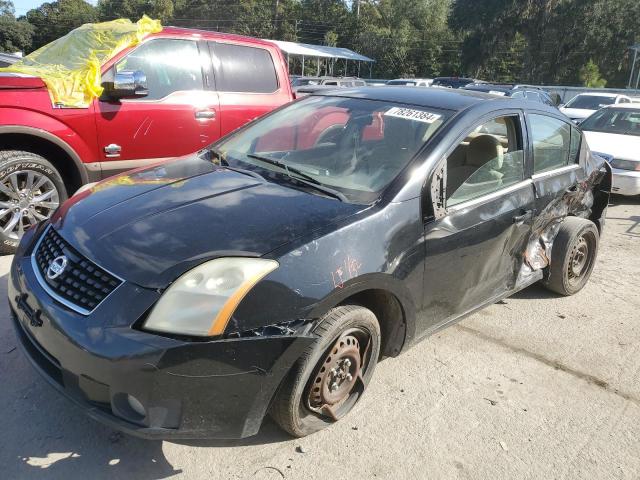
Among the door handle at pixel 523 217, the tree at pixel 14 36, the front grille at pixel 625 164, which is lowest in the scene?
the front grille at pixel 625 164

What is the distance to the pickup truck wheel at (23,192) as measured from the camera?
4309 mm

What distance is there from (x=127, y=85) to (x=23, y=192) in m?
1.24

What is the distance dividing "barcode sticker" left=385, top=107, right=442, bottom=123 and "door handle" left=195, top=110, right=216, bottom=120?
2554mm

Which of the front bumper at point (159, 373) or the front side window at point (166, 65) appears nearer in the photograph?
the front bumper at point (159, 373)

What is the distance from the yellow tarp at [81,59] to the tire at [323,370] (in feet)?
11.2

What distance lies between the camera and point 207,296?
2086 millimetres

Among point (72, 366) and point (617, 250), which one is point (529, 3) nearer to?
point (617, 250)

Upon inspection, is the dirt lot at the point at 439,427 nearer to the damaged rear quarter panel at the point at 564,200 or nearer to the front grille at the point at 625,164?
the damaged rear quarter panel at the point at 564,200

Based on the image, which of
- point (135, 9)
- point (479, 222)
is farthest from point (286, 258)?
point (135, 9)

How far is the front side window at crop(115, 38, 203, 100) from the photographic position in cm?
501

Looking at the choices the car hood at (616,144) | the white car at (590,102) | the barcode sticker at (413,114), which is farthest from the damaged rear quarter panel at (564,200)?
the white car at (590,102)

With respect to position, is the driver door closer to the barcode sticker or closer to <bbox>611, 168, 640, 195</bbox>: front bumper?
the barcode sticker

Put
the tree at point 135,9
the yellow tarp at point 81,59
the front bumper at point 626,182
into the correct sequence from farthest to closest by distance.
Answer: the tree at point 135,9 → the front bumper at point 626,182 → the yellow tarp at point 81,59

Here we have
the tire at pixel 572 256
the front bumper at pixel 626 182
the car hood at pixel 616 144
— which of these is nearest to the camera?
the tire at pixel 572 256
